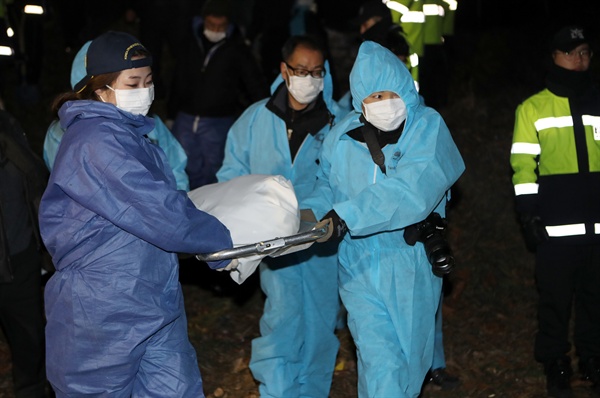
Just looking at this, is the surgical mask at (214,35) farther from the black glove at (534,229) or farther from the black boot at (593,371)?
the black boot at (593,371)

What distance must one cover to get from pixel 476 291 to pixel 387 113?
3897 mm

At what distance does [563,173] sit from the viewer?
647cm

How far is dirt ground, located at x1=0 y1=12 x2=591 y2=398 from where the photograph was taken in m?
7.14

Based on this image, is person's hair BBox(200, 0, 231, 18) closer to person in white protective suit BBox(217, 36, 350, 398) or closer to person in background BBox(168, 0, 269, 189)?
person in background BBox(168, 0, 269, 189)

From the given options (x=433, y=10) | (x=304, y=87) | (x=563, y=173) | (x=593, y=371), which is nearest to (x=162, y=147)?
(x=304, y=87)

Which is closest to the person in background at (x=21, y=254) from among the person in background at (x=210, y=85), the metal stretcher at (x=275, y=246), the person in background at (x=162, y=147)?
the person in background at (x=162, y=147)

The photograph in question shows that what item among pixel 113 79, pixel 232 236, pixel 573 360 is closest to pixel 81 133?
pixel 113 79

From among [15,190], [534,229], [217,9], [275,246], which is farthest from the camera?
[217,9]

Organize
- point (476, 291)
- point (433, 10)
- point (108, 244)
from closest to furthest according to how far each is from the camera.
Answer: point (108, 244), point (476, 291), point (433, 10)

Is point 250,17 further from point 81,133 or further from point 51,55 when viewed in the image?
point 81,133

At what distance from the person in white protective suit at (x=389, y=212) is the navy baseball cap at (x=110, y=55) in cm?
137

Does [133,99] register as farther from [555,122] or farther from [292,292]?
[555,122]

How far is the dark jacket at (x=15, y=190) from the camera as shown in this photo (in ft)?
19.1

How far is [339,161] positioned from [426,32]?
15.6 feet
